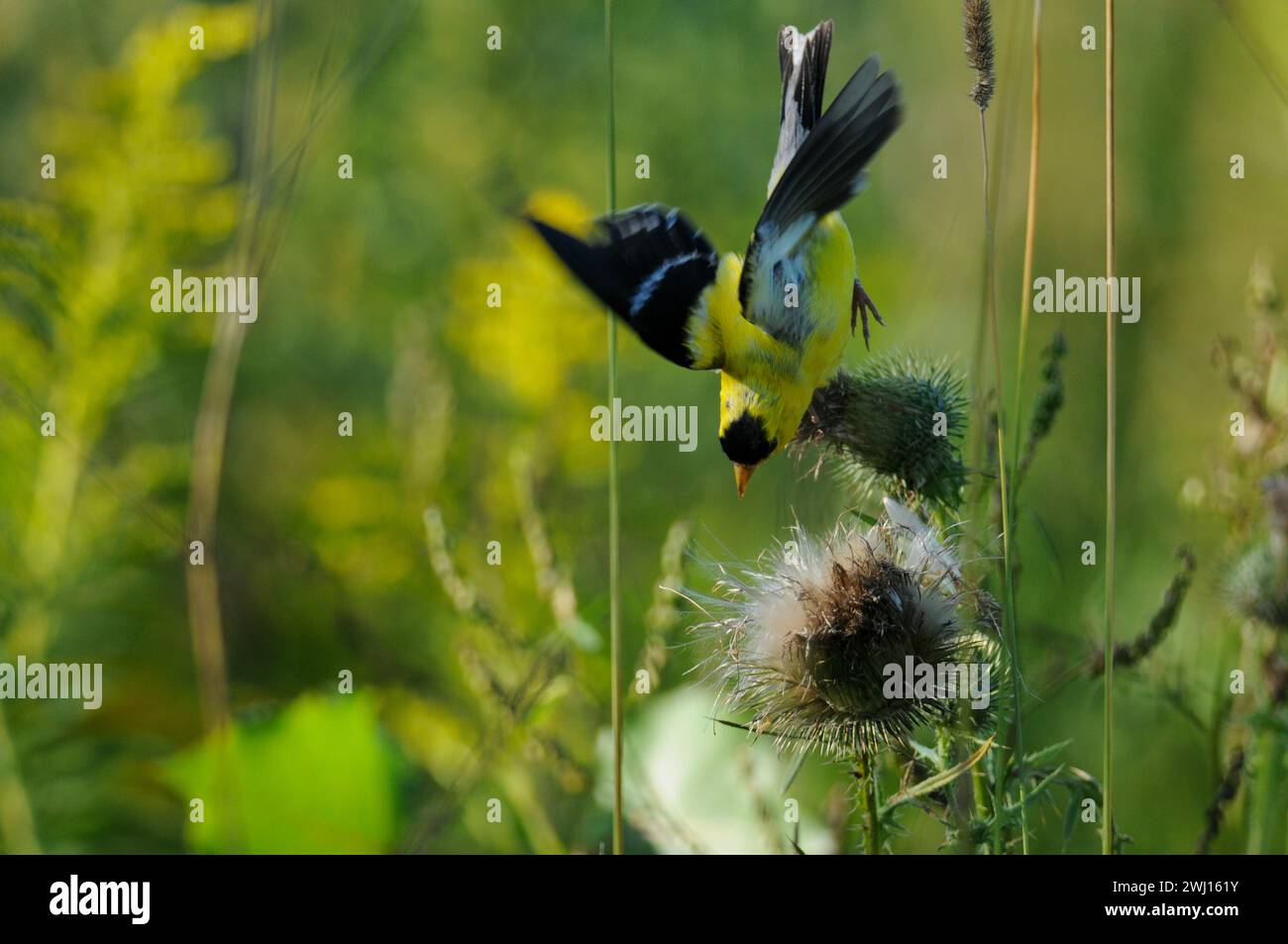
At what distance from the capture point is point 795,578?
1.42 meters

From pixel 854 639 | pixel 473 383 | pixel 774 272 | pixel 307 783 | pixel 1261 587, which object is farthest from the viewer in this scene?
pixel 473 383

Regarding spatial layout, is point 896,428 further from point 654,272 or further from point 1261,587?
point 1261,587

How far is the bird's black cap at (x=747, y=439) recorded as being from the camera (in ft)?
5.21

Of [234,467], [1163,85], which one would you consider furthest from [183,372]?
[1163,85]

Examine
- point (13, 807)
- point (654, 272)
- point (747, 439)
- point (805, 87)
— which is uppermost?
point (805, 87)

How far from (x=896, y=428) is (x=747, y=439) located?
0.20 m

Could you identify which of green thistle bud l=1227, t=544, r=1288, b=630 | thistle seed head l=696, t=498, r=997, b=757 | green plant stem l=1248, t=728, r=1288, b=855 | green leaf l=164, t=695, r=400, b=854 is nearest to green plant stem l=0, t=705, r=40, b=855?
green leaf l=164, t=695, r=400, b=854

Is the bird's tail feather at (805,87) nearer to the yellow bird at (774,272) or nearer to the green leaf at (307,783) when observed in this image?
the yellow bird at (774,272)

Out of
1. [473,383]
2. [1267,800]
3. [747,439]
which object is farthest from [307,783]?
[1267,800]

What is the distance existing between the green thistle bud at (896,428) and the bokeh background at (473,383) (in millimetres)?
243

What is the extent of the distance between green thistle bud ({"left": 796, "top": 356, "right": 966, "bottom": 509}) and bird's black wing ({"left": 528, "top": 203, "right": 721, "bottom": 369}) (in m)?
0.19

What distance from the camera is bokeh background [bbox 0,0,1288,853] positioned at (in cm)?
221

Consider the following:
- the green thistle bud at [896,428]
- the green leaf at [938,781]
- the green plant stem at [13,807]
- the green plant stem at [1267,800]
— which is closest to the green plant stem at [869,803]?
the green leaf at [938,781]

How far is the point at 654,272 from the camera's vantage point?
4.95 ft
